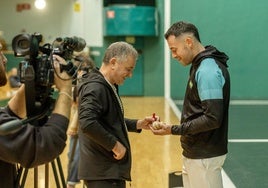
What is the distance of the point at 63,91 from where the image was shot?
1.55 m

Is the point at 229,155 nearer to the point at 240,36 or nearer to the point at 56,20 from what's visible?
the point at 240,36

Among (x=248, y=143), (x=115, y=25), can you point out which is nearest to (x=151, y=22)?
(x=115, y=25)

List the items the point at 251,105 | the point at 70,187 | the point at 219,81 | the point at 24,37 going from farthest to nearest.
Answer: the point at 251,105
the point at 70,187
the point at 219,81
the point at 24,37

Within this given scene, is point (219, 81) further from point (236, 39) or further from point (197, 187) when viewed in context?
point (236, 39)

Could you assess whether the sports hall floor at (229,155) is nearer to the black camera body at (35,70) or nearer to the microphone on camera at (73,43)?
the microphone on camera at (73,43)

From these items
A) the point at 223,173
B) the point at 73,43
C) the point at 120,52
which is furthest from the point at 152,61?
the point at 73,43

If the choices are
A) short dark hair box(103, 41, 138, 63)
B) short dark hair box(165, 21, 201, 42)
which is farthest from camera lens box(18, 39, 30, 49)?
short dark hair box(165, 21, 201, 42)

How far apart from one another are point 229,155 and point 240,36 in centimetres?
379

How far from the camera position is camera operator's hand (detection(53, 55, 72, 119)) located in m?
1.53

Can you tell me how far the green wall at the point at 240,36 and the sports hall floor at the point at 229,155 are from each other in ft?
2.32

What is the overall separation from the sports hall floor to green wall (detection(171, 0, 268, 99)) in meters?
0.71

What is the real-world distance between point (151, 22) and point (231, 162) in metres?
5.00

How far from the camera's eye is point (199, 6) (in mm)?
8008

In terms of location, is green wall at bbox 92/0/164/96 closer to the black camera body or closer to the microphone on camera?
the microphone on camera
